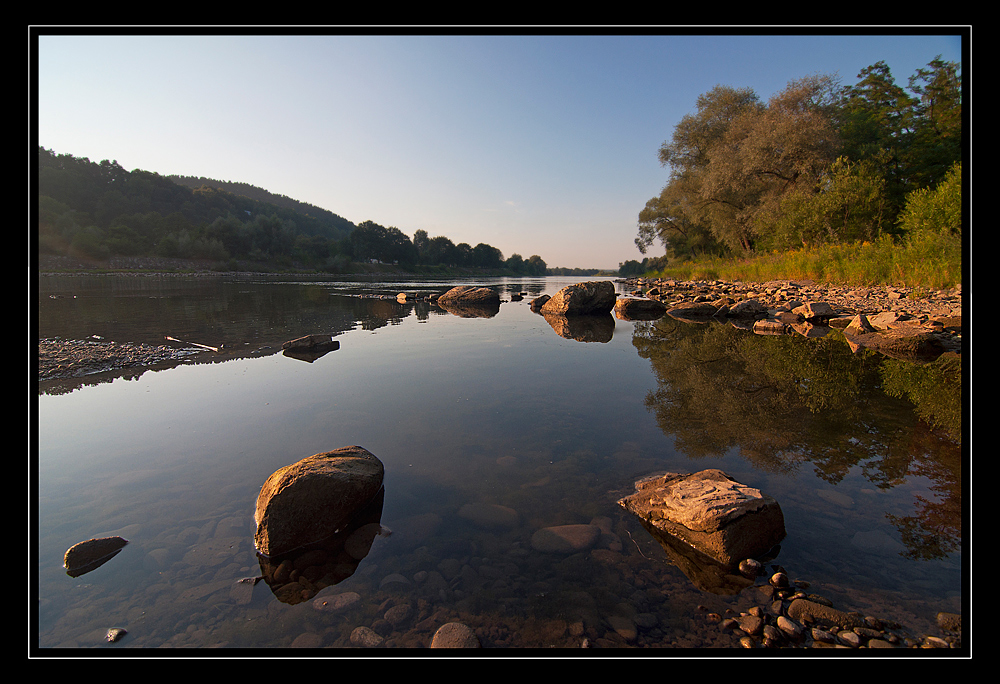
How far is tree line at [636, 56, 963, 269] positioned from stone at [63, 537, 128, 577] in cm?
2507

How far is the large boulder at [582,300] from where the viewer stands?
61.3 feet

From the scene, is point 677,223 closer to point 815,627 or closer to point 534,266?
point 815,627

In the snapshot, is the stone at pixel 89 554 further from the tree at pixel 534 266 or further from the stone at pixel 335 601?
the tree at pixel 534 266

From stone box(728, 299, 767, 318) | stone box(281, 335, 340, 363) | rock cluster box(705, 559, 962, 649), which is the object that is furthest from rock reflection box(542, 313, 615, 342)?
rock cluster box(705, 559, 962, 649)

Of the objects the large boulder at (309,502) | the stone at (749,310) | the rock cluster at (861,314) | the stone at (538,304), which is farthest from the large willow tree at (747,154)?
the large boulder at (309,502)

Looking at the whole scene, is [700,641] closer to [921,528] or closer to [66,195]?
[921,528]

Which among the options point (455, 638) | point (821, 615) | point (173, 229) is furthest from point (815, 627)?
point (173, 229)

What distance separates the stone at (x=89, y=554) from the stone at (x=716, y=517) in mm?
3826

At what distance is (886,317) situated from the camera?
11445mm

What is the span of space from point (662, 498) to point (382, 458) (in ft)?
9.24

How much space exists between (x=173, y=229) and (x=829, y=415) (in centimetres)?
10778

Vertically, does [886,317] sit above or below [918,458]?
above

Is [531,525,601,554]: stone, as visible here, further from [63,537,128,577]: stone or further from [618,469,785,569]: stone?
[63,537,128,577]: stone
